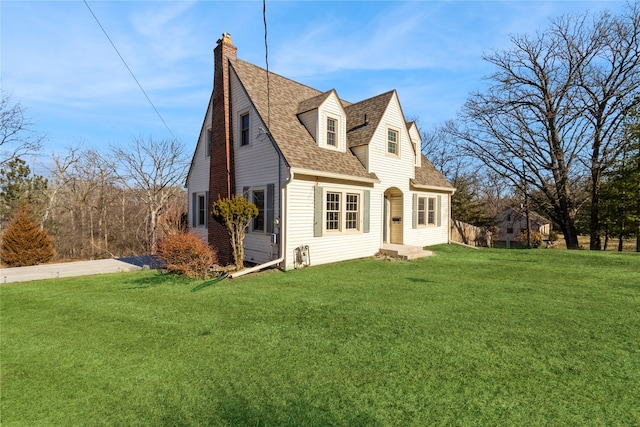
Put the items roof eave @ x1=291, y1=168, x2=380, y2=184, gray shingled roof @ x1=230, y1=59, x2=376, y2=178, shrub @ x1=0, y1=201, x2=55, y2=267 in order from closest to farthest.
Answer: roof eave @ x1=291, y1=168, x2=380, y2=184 < gray shingled roof @ x1=230, y1=59, x2=376, y2=178 < shrub @ x1=0, y1=201, x2=55, y2=267

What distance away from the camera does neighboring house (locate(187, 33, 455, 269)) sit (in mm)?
10383

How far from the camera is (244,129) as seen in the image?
1195 centimetres

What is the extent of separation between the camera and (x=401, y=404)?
2949 millimetres

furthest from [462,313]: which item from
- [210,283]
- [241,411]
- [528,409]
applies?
[210,283]

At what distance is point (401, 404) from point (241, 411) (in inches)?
62.0

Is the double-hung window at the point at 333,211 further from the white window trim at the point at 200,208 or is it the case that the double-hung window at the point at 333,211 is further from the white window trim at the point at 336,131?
the white window trim at the point at 200,208

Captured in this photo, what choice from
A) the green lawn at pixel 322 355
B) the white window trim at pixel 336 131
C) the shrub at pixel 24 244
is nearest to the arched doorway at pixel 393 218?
the white window trim at pixel 336 131

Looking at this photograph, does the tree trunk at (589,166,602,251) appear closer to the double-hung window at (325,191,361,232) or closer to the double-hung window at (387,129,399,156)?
the double-hung window at (387,129,399,156)

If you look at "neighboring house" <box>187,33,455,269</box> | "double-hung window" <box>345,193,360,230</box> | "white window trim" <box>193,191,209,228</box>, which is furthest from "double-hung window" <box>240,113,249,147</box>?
"double-hung window" <box>345,193,360,230</box>

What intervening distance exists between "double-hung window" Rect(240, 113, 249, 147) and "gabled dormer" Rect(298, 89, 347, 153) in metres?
2.21

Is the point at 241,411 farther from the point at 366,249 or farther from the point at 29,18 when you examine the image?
the point at 366,249

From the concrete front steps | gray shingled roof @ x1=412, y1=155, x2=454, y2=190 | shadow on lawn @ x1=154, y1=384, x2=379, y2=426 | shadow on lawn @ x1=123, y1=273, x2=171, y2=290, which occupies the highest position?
gray shingled roof @ x1=412, y1=155, x2=454, y2=190

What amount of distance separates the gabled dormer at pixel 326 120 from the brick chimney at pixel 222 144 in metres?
3.16

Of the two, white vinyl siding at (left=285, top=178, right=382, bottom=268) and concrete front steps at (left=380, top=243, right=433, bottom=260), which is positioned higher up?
white vinyl siding at (left=285, top=178, right=382, bottom=268)
